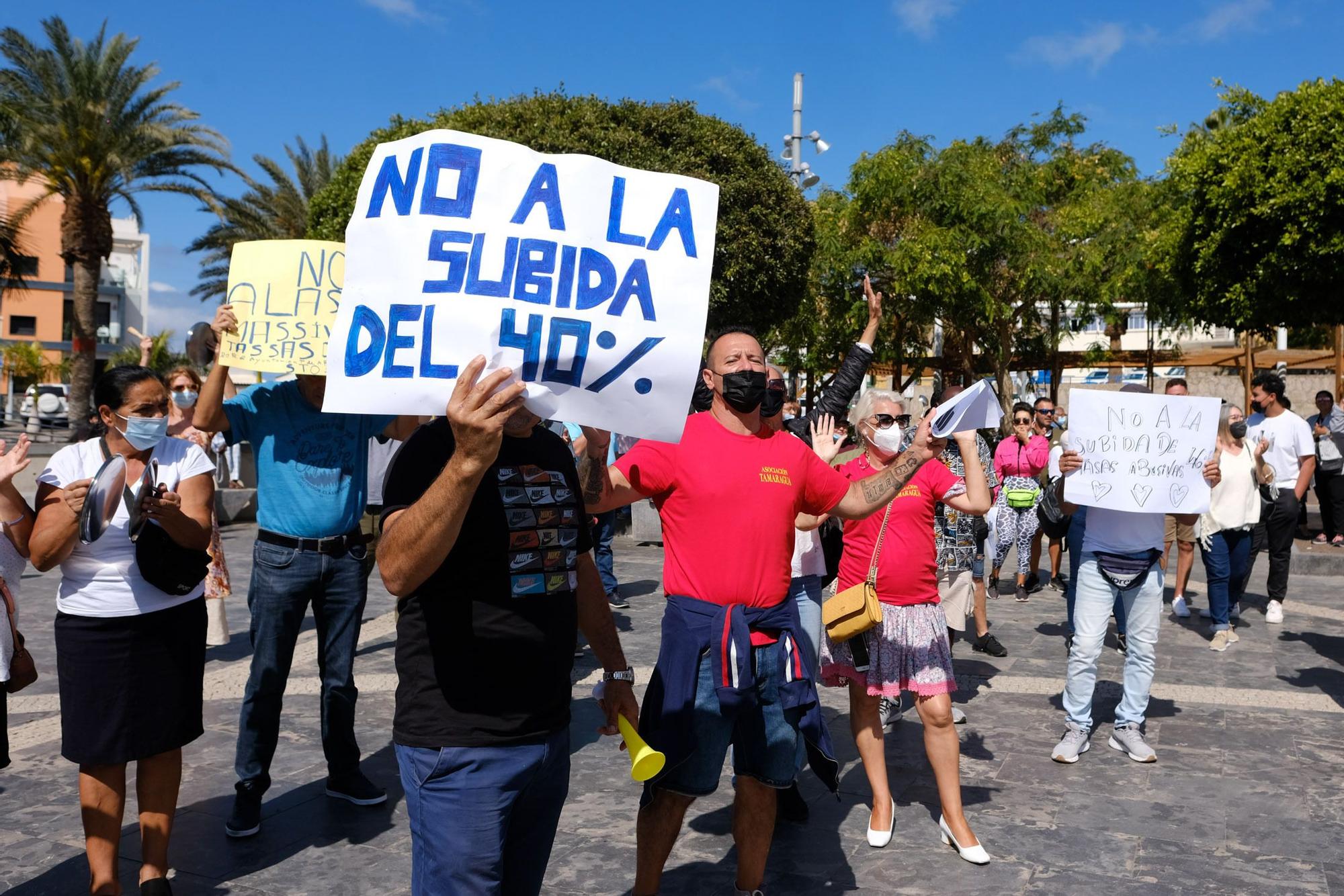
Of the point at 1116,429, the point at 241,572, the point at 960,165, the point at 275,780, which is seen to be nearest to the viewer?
the point at 275,780

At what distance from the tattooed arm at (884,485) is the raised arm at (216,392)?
243cm

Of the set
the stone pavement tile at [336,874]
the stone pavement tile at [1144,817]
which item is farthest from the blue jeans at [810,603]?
the stone pavement tile at [336,874]

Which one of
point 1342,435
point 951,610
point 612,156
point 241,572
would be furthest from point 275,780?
point 612,156

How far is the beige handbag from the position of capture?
4.19 metres

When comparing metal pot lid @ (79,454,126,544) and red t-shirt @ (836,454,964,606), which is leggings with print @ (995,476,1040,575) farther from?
metal pot lid @ (79,454,126,544)

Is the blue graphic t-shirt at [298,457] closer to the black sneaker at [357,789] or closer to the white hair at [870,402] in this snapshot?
the black sneaker at [357,789]

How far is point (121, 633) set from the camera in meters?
3.52

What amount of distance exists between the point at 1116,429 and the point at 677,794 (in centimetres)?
339

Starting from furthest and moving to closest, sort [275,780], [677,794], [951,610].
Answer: [951,610]
[275,780]
[677,794]

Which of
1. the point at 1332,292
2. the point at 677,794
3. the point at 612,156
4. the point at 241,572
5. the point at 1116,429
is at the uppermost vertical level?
the point at 612,156

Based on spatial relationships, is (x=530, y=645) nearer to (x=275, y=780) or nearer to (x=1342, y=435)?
(x=275, y=780)

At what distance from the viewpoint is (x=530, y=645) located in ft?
8.26

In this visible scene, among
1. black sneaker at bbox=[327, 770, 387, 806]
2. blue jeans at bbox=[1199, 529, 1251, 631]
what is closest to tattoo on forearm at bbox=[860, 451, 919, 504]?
black sneaker at bbox=[327, 770, 387, 806]

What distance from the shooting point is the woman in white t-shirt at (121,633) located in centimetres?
347
